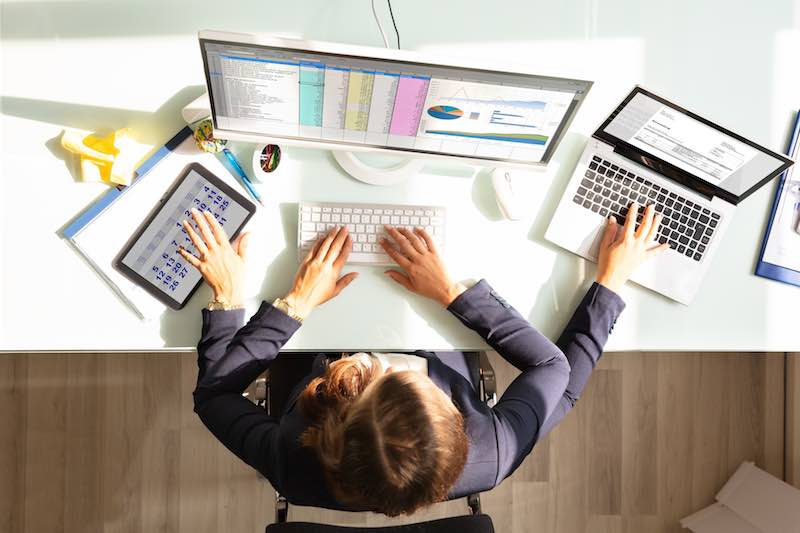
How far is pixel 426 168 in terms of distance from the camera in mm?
1270

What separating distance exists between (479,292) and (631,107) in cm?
45

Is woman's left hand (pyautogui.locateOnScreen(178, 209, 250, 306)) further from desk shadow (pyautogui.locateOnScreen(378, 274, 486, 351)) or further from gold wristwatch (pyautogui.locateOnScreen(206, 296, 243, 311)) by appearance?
desk shadow (pyautogui.locateOnScreen(378, 274, 486, 351))

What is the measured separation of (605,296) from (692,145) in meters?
0.33

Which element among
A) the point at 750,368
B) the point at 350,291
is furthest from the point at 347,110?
the point at 750,368

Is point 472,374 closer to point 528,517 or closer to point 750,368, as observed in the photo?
point 528,517

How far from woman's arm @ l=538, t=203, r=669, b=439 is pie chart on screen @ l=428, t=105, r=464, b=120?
0.45 meters

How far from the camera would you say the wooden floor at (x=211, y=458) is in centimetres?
181

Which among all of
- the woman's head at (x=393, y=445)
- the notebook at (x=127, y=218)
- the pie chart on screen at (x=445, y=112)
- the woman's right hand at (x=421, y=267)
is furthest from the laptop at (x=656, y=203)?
the notebook at (x=127, y=218)

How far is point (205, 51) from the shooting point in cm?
89

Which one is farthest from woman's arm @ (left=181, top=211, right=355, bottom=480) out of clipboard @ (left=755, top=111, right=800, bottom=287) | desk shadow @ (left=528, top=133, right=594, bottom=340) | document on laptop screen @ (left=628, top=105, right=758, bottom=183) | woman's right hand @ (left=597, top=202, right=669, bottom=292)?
clipboard @ (left=755, top=111, right=800, bottom=287)

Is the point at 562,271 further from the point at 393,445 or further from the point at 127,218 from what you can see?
the point at 127,218

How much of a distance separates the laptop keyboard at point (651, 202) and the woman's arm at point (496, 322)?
290 millimetres

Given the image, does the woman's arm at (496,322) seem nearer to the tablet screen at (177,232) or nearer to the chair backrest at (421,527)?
the chair backrest at (421,527)

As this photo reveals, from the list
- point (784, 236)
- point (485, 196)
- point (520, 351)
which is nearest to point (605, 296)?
point (520, 351)
